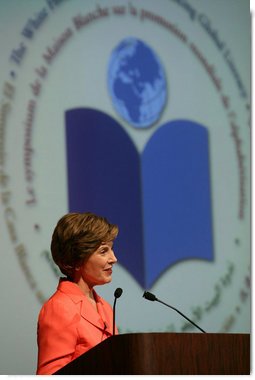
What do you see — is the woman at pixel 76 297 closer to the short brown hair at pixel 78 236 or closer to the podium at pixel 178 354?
the short brown hair at pixel 78 236

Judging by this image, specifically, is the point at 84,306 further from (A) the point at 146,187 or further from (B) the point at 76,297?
(A) the point at 146,187

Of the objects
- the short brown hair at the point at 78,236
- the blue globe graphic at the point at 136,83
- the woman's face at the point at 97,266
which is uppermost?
the blue globe graphic at the point at 136,83

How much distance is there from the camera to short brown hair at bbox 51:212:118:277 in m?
2.95

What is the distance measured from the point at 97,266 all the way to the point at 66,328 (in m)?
0.27

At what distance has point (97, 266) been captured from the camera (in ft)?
9.91

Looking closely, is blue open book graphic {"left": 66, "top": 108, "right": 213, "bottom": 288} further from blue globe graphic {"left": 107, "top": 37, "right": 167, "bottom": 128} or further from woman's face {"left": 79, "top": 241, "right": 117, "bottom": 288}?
woman's face {"left": 79, "top": 241, "right": 117, "bottom": 288}

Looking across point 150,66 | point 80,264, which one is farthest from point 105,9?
point 80,264

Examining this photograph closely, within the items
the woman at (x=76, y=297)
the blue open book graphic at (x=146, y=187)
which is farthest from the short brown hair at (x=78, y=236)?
the blue open book graphic at (x=146, y=187)

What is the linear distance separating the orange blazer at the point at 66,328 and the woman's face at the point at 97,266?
0.05 m

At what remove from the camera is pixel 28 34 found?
14.0ft

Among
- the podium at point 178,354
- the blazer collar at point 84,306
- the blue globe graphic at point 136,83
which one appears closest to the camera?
the podium at point 178,354

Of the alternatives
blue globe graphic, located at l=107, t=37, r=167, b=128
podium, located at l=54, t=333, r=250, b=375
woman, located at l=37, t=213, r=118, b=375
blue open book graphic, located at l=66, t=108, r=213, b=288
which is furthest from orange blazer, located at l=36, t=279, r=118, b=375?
blue globe graphic, located at l=107, t=37, r=167, b=128

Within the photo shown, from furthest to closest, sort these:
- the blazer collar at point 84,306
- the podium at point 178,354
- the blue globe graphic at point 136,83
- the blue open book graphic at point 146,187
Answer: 1. the blue globe graphic at point 136,83
2. the blue open book graphic at point 146,187
3. the blazer collar at point 84,306
4. the podium at point 178,354

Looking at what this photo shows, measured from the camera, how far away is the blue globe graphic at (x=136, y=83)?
4605 mm
